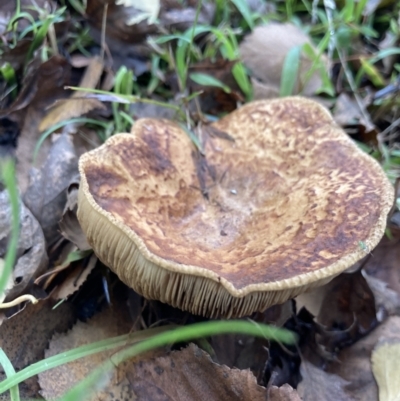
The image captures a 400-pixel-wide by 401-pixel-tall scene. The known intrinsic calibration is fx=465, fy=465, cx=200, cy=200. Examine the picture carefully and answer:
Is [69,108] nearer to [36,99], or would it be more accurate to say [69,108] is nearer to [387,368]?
[36,99]

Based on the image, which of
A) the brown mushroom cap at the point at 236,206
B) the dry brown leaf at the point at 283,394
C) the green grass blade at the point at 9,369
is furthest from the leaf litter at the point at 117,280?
the brown mushroom cap at the point at 236,206

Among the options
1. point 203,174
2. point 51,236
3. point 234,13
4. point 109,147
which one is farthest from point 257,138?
point 234,13

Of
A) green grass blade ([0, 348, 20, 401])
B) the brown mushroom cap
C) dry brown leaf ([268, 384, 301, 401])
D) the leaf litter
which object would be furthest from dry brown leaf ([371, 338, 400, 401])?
green grass blade ([0, 348, 20, 401])

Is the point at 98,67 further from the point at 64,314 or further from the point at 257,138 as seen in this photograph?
the point at 64,314

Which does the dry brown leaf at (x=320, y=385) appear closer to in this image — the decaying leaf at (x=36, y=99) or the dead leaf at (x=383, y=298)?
the dead leaf at (x=383, y=298)

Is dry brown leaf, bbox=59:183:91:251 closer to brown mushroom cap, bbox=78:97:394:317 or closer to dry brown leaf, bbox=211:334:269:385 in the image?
brown mushroom cap, bbox=78:97:394:317
